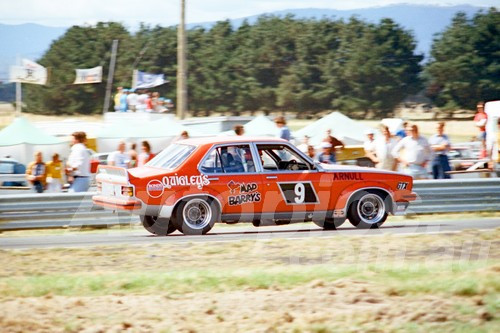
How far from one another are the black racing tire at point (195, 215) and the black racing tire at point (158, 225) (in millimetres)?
282

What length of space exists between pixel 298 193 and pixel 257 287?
4.91m

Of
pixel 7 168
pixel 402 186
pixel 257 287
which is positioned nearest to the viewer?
pixel 257 287

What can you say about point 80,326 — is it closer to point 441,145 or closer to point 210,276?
point 210,276

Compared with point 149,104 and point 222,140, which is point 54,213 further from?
point 149,104

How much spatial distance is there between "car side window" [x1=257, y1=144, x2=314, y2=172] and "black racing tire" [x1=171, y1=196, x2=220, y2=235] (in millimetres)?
1054

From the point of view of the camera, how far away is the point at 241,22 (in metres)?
76.2

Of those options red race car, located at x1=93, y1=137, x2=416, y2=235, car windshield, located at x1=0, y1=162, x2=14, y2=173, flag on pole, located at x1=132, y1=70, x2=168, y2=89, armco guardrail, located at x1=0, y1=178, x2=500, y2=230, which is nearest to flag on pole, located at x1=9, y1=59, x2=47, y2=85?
flag on pole, located at x1=132, y1=70, x2=168, y2=89

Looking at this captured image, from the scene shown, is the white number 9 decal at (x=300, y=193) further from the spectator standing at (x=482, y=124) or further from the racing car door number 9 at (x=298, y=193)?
the spectator standing at (x=482, y=124)

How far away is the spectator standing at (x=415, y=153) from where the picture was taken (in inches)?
633

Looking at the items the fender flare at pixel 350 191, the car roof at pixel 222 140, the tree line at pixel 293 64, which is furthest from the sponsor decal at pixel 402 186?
the tree line at pixel 293 64

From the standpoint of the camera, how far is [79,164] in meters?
15.3

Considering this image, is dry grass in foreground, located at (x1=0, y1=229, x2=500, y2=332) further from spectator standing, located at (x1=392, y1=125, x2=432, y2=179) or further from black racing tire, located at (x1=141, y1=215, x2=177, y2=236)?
spectator standing, located at (x1=392, y1=125, x2=432, y2=179)

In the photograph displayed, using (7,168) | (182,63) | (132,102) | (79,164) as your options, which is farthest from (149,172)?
(132,102)

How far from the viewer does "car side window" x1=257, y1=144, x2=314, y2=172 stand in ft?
44.4
